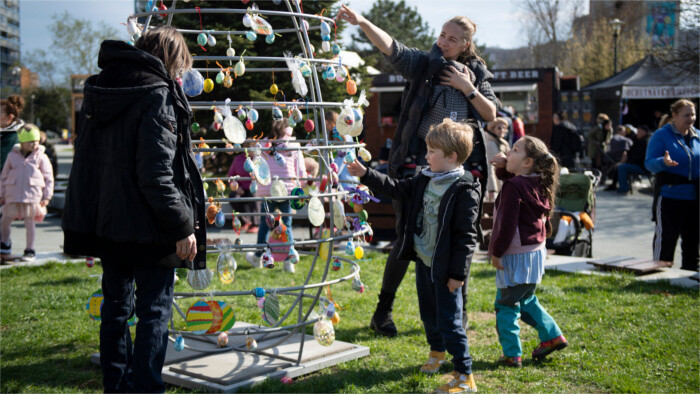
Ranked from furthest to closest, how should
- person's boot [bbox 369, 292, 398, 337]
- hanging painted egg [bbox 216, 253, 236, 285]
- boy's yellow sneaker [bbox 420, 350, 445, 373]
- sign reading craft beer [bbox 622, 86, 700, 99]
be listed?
sign reading craft beer [bbox 622, 86, 700, 99] → person's boot [bbox 369, 292, 398, 337] → boy's yellow sneaker [bbox 420, 350, 445, 373] → hanging painted egg [bbox 216, 253, 236, 285]

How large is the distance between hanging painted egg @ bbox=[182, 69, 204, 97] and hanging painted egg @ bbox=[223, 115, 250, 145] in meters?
0.20

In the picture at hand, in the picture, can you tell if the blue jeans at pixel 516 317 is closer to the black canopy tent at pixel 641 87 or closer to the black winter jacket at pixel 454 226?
the black winter jacket at pixel 454 226

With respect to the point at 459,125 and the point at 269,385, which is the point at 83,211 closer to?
the point at 269,385

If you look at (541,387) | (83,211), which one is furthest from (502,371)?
(83,211)

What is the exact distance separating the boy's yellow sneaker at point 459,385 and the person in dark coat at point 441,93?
927 mm

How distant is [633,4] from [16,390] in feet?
116

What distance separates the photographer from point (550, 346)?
143 inches

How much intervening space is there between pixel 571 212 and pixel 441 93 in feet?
13.0

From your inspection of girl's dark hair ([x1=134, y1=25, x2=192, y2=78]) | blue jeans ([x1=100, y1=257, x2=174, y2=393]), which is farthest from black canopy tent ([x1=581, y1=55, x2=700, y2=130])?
blue jeans ([x1=100, y1=257, x2=174, y2=393])

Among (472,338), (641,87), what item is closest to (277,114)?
(472,338)

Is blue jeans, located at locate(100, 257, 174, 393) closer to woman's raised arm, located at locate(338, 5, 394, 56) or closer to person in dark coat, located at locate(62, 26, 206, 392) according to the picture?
person in dark coat, located at locate(62, 26, 206, 392)

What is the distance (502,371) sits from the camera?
3.49m

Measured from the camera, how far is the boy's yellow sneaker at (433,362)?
3449 millimetres

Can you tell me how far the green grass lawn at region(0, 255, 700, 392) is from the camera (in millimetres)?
3297
